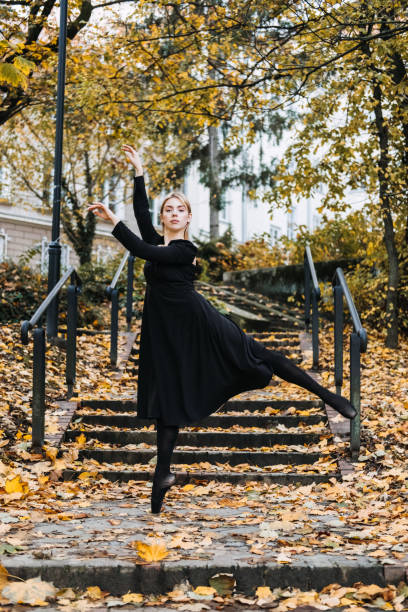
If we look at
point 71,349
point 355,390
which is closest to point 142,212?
point 355,390

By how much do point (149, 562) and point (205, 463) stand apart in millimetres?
2235

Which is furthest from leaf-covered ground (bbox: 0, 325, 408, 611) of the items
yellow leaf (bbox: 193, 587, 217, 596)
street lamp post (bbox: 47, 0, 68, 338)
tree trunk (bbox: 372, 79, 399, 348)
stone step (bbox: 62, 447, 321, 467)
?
tree trunk (bbox: 372, 79, 399, 348)

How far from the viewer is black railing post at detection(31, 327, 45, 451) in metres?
5.14

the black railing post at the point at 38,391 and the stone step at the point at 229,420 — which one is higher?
the black railing post at the point at 38,391

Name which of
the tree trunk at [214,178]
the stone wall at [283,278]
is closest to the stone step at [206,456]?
the stone wall at [283,278]

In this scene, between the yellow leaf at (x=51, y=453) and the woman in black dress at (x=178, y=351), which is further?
the yellow leaf at (x=51, y=453)

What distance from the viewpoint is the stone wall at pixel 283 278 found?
1224 cm

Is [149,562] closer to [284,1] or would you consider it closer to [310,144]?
[284,1]

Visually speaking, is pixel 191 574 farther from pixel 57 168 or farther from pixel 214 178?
pixel 214 178

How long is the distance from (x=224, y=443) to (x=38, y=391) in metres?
1.54

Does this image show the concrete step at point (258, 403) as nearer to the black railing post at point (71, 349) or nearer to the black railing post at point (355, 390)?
the black railing post at point (71, 349)

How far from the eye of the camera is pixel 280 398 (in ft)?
22.6

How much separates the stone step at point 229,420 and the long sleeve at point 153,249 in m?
2.50

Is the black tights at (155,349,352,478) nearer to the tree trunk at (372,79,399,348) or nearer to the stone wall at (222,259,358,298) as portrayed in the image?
the tree trunk at (372,79,399,348)
